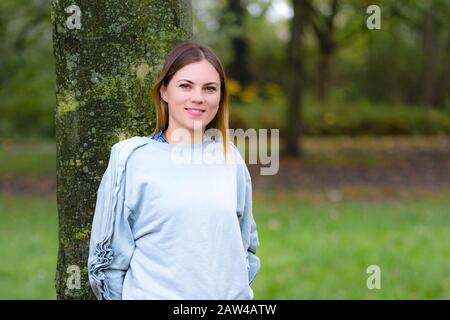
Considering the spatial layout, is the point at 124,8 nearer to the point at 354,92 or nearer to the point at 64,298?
the point at 64,298

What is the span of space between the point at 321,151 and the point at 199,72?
14600 mm

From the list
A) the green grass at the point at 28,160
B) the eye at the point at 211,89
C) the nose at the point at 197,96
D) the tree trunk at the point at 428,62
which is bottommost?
the green grass at the point at 28,160

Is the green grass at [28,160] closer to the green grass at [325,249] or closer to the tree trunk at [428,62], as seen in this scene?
the green grass at [325,249]

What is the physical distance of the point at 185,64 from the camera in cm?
281

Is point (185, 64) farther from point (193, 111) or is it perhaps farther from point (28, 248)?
point (28, 248)

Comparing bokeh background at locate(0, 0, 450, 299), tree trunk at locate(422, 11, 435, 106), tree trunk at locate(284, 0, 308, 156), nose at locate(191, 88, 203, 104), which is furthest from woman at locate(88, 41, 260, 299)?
tree trunk at locate(422, 11, 435, 106)

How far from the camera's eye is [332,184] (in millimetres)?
12523

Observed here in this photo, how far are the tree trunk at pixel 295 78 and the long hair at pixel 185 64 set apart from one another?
Result: 39.4ft

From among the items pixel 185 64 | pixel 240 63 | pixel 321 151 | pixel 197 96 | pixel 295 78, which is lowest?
pixel 321 151

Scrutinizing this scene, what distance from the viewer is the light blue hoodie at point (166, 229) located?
8.79 ft

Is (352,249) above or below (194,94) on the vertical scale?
below

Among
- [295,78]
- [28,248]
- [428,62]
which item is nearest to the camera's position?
[28,248]

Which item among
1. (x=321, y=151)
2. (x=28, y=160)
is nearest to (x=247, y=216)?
(x=321, y=151)

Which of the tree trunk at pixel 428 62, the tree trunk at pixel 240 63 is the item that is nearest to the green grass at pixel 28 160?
the tree trunk at pixel 240 63
